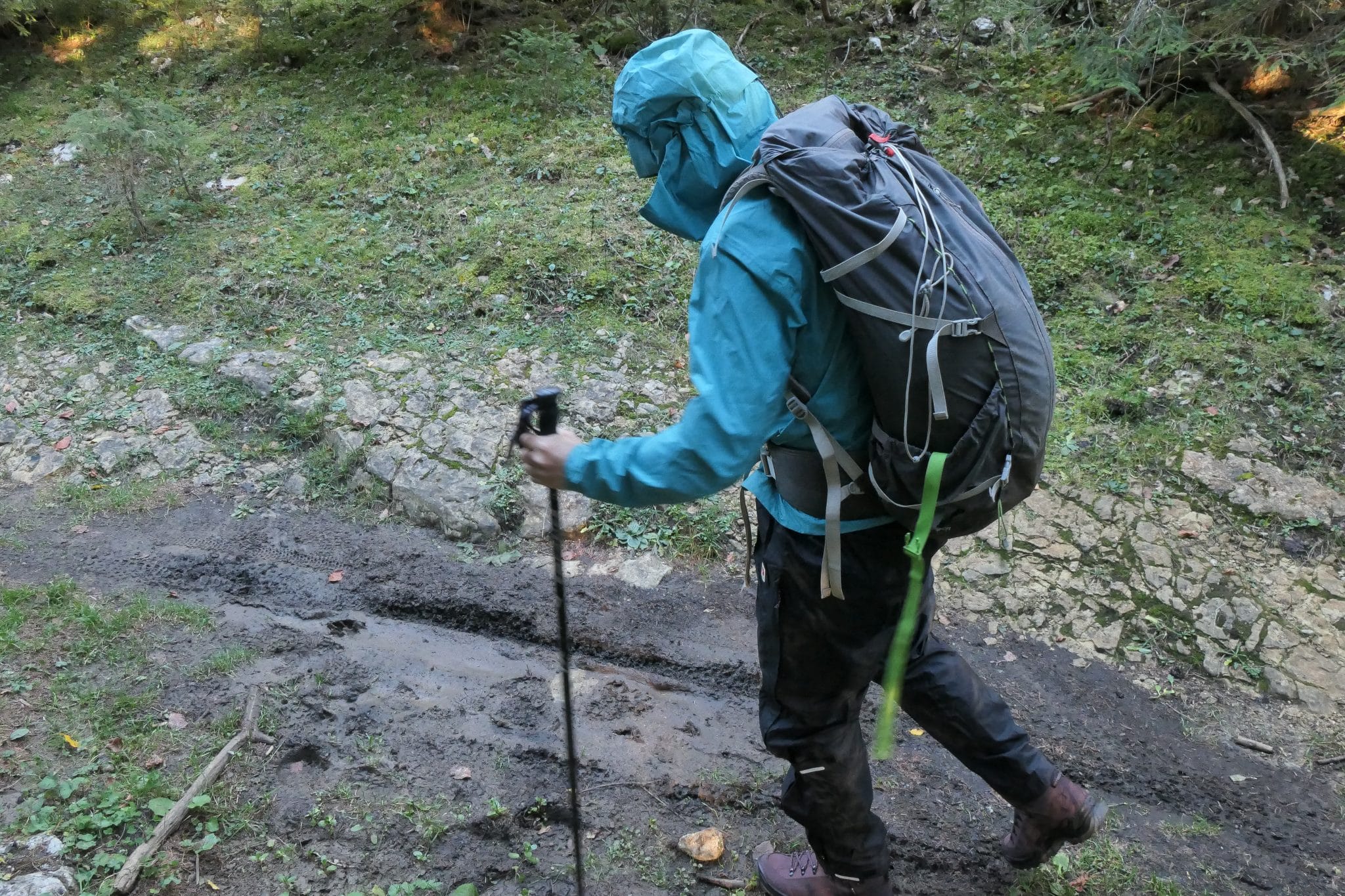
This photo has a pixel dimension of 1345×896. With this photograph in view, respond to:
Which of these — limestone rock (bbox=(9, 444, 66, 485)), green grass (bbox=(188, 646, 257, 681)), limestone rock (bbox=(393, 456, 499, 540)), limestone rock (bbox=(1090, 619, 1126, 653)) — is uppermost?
limestone rock (bbox=(1090, 619, 1126, 653))

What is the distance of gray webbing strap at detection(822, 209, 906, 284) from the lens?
1980mm

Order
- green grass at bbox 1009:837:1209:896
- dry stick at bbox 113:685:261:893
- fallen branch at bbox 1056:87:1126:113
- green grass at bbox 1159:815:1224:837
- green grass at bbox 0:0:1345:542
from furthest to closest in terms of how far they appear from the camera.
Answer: fallen branch at bbox 1056:87:1126:113 < green grass at bbox 0:0:1345:542 < green grass at bbox 1159:815:1224:837 < green grass at bbox 1009:837:1209:896 < dry stick at bbox 113:685:261:893

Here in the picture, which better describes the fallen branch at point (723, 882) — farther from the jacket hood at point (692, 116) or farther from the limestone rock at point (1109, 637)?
the jacket hood at point (692, 116)

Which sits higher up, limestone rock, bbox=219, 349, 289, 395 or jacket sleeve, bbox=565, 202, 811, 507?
jacket sleeve, bbox=565, 202, 811, 507

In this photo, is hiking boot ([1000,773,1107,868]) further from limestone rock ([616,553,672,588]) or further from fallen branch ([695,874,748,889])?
limestone rock ([616,553,672,588])

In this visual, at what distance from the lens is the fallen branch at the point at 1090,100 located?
738 cm

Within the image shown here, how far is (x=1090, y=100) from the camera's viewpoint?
748cm

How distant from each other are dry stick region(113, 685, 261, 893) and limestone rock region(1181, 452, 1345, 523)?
4.98 meters

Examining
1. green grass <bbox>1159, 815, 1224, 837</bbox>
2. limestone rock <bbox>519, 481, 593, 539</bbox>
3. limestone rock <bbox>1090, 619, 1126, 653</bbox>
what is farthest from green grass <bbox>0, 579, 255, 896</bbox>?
limestone rock <bbox>1090, 619, 1126, 653</bbox>

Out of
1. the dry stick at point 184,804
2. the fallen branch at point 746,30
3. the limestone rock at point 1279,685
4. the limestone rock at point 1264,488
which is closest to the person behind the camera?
the dry stick at point 184,804

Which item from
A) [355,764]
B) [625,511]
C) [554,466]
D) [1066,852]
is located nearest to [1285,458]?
[1066,852]

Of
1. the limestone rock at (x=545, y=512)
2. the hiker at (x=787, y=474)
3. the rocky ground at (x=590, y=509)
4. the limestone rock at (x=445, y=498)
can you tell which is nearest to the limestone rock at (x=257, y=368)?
the rocky ground at (x=590, y=509)

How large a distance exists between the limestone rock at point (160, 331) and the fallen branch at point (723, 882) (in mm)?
5534

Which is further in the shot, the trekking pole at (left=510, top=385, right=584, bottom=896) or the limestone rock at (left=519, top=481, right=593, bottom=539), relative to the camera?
the limestone rock at (left=519, top=481, right=593, bottom=539)
